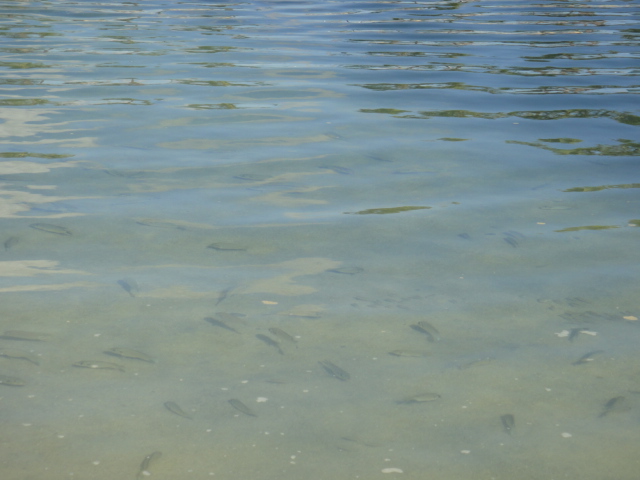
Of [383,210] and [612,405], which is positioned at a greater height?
[383,210]

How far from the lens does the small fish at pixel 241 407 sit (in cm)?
216

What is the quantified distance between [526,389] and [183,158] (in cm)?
279

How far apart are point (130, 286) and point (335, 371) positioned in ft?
3.21

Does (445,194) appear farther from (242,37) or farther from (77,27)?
(77,27)

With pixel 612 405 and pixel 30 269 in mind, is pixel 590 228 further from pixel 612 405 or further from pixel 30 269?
pixel 30 269

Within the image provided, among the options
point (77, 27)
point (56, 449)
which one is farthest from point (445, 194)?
point (77, 27)

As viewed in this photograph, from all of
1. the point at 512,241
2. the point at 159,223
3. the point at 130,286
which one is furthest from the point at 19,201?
the point at 512,241

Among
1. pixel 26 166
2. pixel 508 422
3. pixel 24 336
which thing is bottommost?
pixel 508 422

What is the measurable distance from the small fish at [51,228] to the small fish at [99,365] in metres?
1.11

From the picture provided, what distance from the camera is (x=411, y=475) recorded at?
1931mm

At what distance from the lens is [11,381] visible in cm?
226

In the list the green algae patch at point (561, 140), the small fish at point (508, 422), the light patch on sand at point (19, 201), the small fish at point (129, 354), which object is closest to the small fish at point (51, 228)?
the light patch on sand at point (19, 201)

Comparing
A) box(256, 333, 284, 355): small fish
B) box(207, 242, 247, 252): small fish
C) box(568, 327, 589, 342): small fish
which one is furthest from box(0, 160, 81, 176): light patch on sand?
box(568, 327, 589, 342): small fish

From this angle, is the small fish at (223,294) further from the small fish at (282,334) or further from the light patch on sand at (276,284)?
the small fish at (282,334)
